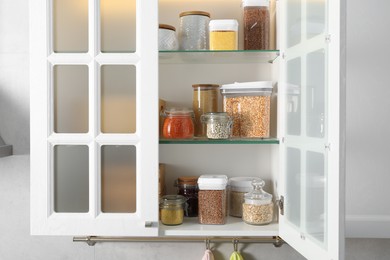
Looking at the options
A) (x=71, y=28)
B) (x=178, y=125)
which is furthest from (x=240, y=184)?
(x=71, y=28)

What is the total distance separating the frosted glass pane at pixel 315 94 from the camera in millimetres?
1046

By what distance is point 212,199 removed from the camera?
137cm

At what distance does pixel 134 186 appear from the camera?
1.32m

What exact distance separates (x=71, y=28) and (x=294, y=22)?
686 mm

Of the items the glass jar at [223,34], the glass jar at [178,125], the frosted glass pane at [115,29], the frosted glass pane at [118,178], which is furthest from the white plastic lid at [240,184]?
the frosted glass pane at [115,29]

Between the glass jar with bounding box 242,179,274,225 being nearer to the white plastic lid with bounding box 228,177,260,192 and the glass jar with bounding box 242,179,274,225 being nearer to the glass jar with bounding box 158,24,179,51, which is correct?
the white plastic lid with bounding box 228,177,260,192

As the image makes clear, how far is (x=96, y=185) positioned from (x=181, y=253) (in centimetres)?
52

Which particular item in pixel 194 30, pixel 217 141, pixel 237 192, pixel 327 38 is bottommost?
pixel 237 192

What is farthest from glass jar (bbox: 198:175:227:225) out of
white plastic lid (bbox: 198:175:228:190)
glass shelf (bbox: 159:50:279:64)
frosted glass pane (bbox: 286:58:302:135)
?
glass shelf (bbox: 159:50:279:64)

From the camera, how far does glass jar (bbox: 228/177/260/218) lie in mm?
1443

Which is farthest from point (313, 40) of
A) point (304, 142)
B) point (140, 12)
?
point (140, 12)

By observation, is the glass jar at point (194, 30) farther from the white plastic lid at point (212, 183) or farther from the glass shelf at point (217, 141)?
the white plastic lid at point (212, 183)

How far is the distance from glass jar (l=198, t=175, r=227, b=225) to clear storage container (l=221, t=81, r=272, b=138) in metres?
0.18

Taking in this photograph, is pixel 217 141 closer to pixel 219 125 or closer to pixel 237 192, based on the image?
pixel 219 125
